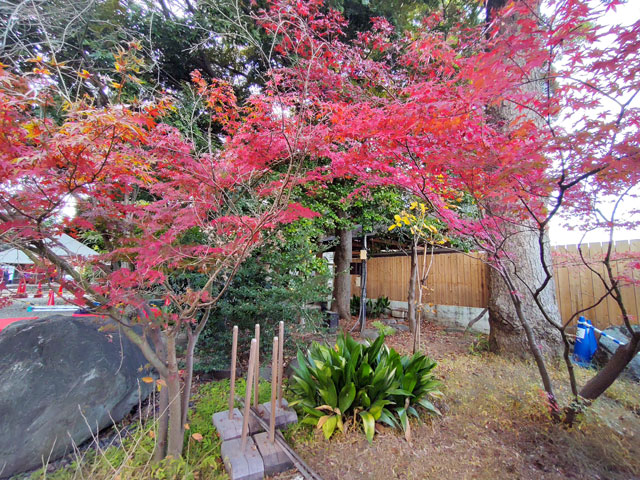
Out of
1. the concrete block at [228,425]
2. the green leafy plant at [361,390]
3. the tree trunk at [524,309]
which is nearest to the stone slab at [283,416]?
the green leafy plant at [361,390]

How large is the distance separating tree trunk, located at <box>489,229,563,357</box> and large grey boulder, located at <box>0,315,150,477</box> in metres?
4.64

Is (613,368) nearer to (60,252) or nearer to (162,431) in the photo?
(162,431)

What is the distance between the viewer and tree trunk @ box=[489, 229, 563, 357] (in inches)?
158

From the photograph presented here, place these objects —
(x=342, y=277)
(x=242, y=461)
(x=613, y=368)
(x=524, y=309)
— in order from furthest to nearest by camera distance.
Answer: (x=342, y=277) < (x=524, y=309) < (x=613, y=368) < (x=242, y=461)

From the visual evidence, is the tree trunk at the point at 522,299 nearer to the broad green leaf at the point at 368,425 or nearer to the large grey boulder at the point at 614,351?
the large grey boulder at the point at 614,351

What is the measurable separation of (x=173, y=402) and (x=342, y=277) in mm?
5185

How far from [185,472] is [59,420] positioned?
131 centimetres

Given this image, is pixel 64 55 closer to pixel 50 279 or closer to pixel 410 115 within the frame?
pixel 50 279

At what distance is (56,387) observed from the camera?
2.46 m

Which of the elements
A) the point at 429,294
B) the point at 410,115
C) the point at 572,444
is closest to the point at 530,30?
the point at 410,115

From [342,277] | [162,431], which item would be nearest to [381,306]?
[342,277]

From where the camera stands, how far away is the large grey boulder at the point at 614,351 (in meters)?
3.50

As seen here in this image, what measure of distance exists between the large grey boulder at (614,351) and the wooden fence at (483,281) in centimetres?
39

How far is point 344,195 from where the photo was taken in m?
5.78
